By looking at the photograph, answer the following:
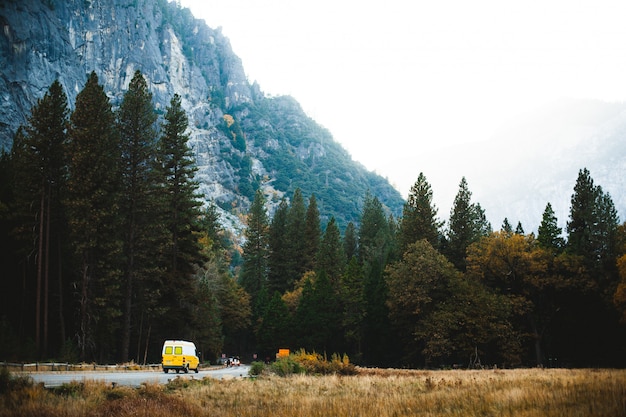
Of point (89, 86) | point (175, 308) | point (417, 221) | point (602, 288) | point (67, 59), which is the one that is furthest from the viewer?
point (67, 59)

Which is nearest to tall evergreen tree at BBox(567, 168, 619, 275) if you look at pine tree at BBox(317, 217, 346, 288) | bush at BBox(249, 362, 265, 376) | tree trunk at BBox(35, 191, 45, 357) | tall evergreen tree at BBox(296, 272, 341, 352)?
tall evergreen tree at BBox(296, 272, 341, 352)

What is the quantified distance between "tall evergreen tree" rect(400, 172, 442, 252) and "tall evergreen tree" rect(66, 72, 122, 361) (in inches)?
1614

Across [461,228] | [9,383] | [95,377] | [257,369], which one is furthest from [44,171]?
[461,228]

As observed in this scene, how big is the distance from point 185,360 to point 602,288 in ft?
154

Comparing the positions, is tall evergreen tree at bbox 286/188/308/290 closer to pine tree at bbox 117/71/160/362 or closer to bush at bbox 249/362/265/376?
pine tree at bbox 117/71/160/362

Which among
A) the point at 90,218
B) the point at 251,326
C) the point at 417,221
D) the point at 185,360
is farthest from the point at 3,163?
the point at 251,326

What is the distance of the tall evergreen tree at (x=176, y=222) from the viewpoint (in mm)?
40844

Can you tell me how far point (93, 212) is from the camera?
32.2 metres

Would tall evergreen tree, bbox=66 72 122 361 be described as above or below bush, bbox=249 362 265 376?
above

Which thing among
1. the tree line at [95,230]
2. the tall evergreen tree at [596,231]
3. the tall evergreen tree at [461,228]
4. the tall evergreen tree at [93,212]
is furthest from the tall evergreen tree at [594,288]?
the tall evergreen tree at [93,212]

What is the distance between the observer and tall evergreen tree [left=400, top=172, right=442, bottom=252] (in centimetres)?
6419

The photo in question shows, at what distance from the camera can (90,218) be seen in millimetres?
32062

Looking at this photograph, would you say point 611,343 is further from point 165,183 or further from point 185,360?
point 165,183

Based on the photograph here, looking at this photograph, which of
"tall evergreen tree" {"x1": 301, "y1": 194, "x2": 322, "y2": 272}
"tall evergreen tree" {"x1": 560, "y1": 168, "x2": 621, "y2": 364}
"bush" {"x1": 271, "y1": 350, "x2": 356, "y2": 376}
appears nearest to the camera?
"bush" {"x1": 271, "y1": 350, "x2": 356, "y2": 376}
